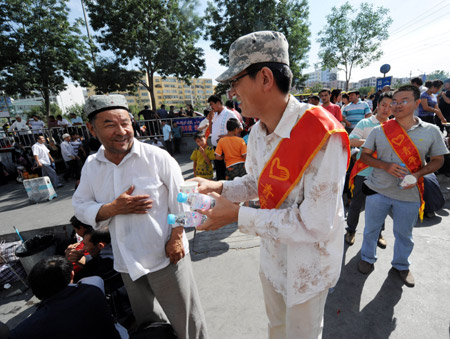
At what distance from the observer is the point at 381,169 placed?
2.64 metres

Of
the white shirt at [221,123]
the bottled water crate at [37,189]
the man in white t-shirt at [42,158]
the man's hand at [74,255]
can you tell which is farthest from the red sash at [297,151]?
the man in white t-shirt at [42,158]

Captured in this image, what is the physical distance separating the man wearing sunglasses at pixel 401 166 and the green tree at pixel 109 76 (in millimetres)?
18499

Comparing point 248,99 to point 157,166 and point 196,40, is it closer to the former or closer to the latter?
point 157,166

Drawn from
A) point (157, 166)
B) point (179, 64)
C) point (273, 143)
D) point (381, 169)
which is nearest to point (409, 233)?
point (381, 169)

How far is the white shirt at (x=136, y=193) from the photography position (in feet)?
5.87

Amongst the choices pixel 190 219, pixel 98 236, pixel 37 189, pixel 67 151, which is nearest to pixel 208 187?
pixel 190 219

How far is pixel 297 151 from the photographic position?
1.11 metres

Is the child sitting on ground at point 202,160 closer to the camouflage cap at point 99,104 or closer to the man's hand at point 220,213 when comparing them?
the camouflage cap at point 99,104

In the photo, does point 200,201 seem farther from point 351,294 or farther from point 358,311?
point 351,294

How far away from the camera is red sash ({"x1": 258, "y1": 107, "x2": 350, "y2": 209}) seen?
1059 millimetres

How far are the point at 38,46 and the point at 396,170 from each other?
59.0 feet

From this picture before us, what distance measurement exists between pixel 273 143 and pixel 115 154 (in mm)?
1303

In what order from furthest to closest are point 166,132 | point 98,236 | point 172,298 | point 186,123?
point 186,123 < point 166,132 < point 98,236 < point 172,298

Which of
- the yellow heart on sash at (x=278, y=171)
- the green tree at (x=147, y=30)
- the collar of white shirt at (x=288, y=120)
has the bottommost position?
the yellow heart on sash at (x=278, y=171)
